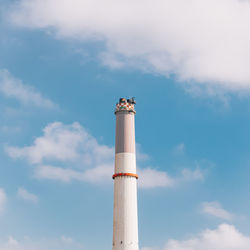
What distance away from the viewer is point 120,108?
8262 cm

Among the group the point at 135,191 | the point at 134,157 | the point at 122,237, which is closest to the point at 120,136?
the point at 134,157

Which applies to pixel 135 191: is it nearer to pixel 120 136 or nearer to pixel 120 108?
pixel 120 136

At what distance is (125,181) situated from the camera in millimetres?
76750

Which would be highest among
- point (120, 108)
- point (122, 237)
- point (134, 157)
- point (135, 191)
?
point (120, 108)

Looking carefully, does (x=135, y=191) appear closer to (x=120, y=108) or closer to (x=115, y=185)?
(x=115, y=185)

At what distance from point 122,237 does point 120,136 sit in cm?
1880

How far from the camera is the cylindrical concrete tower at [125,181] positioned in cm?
7356

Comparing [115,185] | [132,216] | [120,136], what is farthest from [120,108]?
[132,216]

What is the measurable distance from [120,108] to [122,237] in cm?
2457

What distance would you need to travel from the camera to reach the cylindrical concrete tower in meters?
73.6

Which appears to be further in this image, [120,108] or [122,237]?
[120,108]

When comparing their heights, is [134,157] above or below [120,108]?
below

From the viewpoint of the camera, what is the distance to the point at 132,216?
75.0 metres

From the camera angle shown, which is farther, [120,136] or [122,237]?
[120,136]
